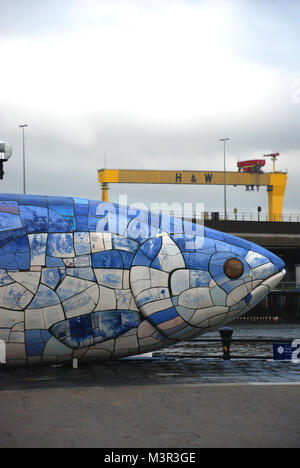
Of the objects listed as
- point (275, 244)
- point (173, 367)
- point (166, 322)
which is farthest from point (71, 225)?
point (275, 244)

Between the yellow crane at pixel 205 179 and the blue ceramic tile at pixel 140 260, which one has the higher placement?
the yellow crane at pixel 205 179

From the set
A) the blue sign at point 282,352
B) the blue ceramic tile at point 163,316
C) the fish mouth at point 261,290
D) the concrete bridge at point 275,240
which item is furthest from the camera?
the concrete bridge at point 275,240

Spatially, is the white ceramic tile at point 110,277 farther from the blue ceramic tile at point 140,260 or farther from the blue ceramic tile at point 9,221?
the blue ceramic tile at point 9,221

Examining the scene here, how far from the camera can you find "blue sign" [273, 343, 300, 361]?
49.4ft

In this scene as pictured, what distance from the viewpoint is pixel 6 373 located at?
41.3ft

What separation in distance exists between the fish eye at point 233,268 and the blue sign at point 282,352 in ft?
10.6

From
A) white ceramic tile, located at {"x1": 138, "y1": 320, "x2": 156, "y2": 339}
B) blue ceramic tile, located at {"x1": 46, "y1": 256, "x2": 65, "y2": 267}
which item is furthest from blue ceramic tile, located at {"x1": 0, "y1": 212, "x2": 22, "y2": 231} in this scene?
white ceramic tile, located at {"x1": 138, "y1": 320, "x2": 156, "y2": 339}

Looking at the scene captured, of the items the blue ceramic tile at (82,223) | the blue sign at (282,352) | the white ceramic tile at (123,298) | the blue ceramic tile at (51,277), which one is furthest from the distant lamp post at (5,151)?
the blue sign at (282,352)

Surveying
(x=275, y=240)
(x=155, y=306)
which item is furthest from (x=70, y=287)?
(x=275, y=240)

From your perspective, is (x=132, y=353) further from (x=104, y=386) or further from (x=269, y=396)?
(x=269, y=396)

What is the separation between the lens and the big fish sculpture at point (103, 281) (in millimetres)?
11641

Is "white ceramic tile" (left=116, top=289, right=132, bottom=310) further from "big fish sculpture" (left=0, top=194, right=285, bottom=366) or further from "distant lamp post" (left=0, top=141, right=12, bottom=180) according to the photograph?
"distant lamp post" (left=0, top=141, right=12, bottom=180)

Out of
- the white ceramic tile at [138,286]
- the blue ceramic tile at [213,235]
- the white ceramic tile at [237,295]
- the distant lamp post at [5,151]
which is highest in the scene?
the distant lamp post at [5,151]

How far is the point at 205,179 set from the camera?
60.2m
